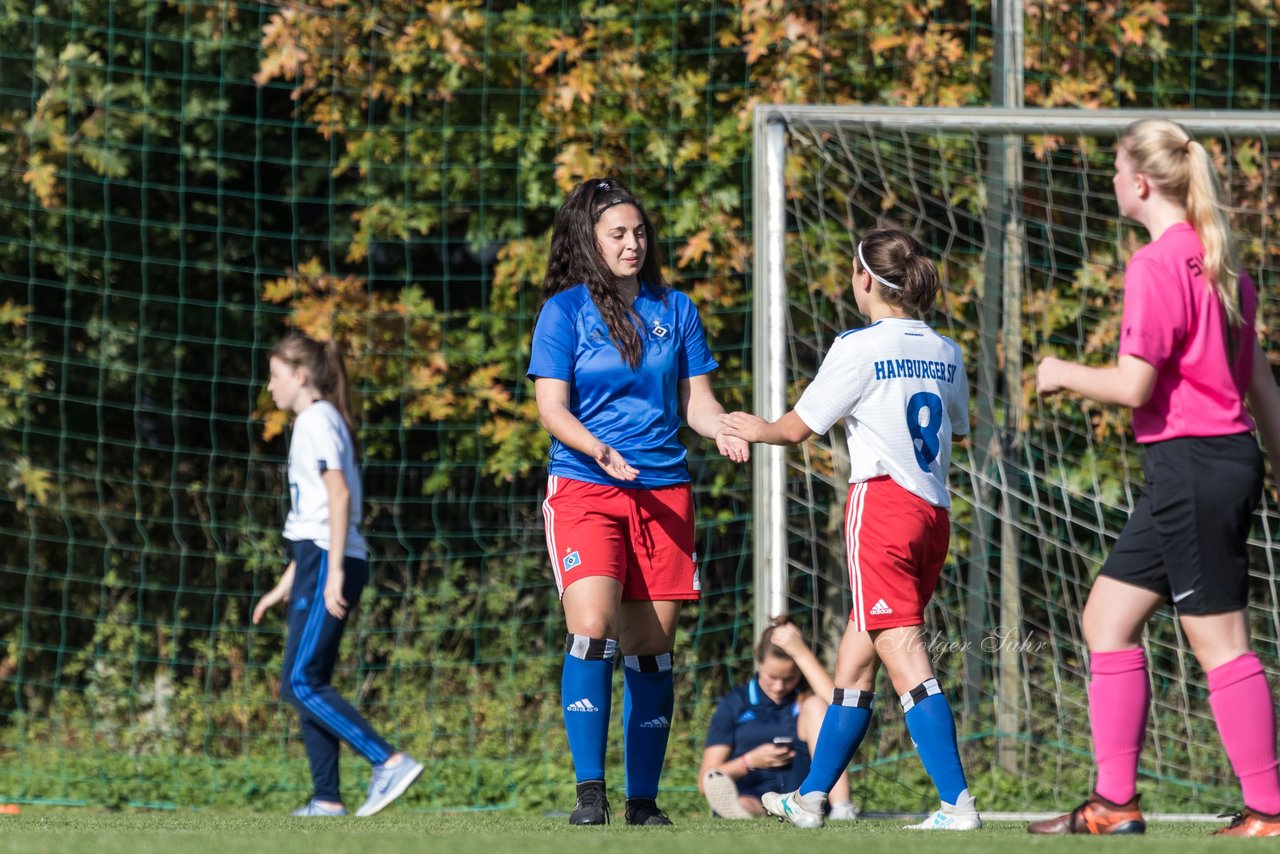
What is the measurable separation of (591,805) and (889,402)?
136cm

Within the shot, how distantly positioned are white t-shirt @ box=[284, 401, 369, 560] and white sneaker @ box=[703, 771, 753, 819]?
65.1 inches

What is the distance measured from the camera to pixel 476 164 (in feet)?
28.2

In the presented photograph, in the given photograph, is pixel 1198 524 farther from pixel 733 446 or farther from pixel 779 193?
pixel 779 193

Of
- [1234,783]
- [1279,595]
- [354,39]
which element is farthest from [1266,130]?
[354,39]

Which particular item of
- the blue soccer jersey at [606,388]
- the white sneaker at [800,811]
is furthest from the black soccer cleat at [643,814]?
the blue soccer jersey at [606,388]

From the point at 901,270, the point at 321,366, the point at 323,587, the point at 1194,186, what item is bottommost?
the point at 323,587

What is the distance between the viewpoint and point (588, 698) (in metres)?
4.23

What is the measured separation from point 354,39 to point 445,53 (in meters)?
0.52

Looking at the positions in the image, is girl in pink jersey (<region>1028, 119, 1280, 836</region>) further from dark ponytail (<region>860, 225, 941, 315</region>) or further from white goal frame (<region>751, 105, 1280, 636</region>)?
white goal frame (<region>751, 105, 1280, 636</region>)

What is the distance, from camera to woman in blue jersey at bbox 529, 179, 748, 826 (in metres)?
4.22

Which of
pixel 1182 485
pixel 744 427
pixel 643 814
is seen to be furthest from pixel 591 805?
pixel 1182 485

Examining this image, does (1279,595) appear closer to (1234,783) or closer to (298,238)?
(1234,783)

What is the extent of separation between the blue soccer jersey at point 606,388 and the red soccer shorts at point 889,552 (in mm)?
556

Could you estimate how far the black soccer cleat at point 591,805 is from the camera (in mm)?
4141
